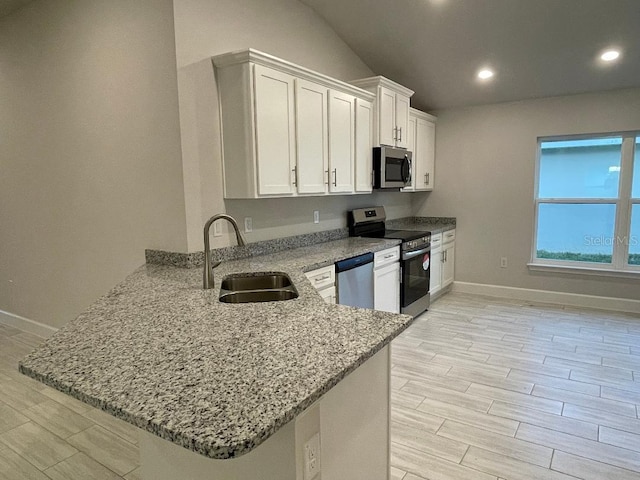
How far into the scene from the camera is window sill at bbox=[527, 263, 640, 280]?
15.0 ft

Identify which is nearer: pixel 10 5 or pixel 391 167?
pixel 10 5

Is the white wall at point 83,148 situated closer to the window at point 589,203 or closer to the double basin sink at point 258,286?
the double basin sink at point 258,286

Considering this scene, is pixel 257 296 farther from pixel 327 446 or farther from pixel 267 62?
pixel 267 62

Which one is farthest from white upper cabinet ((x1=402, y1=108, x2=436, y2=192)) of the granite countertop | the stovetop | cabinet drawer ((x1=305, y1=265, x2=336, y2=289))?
the granite countertop

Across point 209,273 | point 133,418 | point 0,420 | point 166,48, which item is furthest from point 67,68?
point 133,418

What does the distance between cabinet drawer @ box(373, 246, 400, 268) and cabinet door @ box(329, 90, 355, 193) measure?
64cm

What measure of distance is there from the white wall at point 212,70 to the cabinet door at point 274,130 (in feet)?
1.06

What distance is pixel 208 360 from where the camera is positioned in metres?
1.16

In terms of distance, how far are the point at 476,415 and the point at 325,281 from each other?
1303 millimetres

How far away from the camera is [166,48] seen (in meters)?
2.60

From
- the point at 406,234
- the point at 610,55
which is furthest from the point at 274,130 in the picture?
the point at 610,55

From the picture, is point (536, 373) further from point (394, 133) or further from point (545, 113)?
point (545, 113)

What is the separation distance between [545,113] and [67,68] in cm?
490

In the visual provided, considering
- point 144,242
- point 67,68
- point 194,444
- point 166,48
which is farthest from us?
point 67,68
